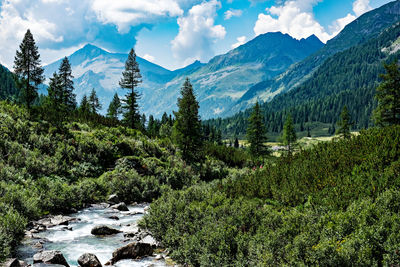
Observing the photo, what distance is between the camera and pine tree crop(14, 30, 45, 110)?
105ft

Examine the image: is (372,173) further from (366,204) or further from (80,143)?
(80,143)

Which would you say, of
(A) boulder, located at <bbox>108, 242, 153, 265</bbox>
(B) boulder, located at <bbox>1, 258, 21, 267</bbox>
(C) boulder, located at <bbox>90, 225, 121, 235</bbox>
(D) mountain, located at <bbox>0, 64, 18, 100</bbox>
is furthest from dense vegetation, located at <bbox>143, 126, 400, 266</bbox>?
(D) mountain, located at <bbox>0, 64, 18, 100</bbox>

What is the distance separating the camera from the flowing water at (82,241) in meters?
8.42

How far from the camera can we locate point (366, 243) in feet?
17.6

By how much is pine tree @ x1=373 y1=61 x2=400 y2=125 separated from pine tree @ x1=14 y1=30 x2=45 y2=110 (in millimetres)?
41952

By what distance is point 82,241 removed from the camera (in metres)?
10.3

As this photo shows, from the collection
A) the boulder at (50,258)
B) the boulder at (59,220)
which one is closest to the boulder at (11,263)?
the boulder at (50,258)

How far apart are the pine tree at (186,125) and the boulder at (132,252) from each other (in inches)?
955

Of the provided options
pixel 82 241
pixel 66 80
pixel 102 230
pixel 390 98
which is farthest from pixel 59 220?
pixel 66 80

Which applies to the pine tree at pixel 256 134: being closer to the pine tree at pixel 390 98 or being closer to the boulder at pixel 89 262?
the pine tree at pixel 390 98

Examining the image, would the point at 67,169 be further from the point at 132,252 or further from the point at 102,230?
the point at 132,252

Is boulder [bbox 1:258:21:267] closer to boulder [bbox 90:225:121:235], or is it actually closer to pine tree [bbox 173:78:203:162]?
boulder [bbox 90:225:121:235]

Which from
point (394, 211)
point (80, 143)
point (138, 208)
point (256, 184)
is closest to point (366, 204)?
point (394, 211)

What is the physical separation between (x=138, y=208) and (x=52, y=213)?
521cm
